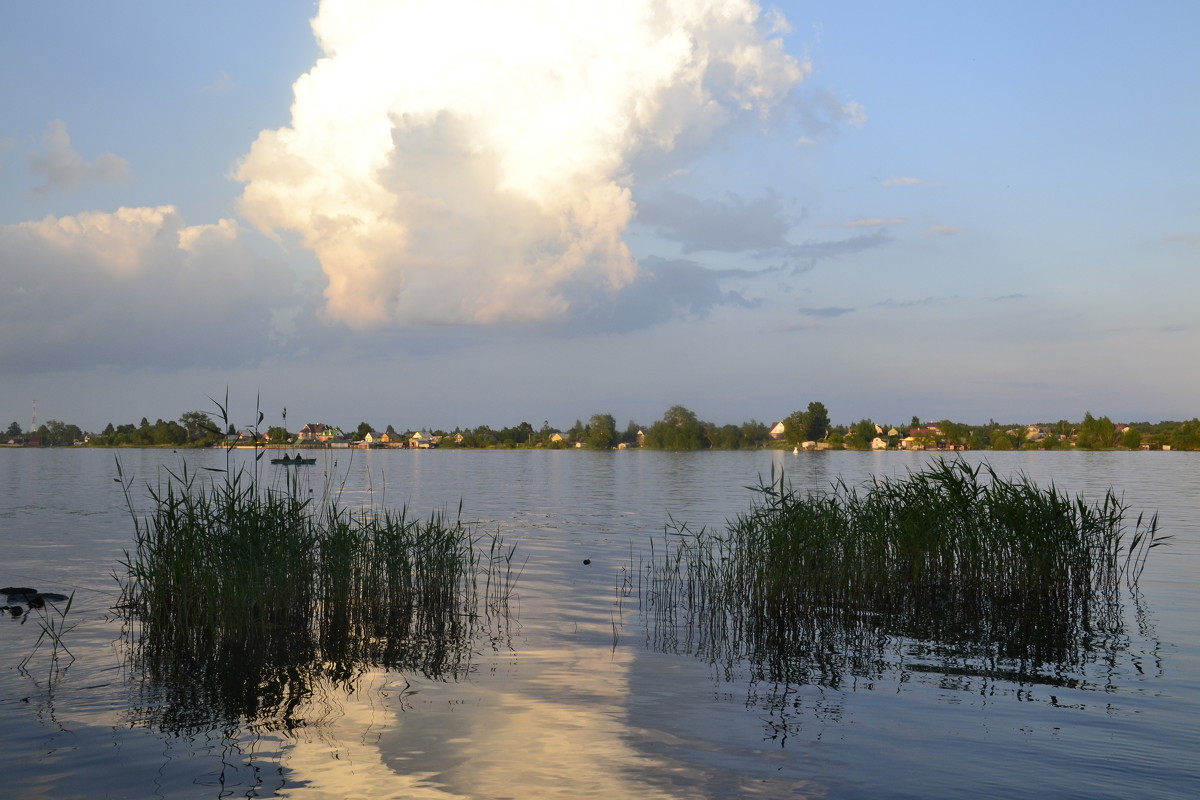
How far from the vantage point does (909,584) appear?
1667 cm

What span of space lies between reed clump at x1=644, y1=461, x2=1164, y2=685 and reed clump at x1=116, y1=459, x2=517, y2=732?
463 centimetres

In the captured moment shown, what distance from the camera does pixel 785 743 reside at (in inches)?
361

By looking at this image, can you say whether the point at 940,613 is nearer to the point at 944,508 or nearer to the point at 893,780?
the point at 944,508

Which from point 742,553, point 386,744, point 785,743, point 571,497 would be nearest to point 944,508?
point 742,553

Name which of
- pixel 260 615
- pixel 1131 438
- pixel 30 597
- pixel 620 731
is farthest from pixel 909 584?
pixel 1131 438

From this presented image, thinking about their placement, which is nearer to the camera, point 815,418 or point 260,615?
point 260,615

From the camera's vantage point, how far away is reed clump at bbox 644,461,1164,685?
45.2ft

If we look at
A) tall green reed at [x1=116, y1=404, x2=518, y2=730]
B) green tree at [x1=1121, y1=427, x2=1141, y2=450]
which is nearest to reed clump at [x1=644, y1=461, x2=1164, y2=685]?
tall green reed at [x1=116, y1=404, x2=518, y2=730]

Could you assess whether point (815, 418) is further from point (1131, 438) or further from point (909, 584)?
point (909, 584)

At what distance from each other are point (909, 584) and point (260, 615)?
12.1 metres

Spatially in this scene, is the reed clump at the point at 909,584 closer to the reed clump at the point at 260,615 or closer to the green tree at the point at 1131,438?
the reed clump at the point at 260,615

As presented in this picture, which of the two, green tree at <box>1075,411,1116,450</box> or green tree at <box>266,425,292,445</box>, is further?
green tree at <box>1075,411,1116,450</box>

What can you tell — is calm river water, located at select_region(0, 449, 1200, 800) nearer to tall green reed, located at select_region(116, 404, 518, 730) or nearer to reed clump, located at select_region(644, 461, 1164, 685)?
tall green reed, located at select_region(116, 404, 518, 730)

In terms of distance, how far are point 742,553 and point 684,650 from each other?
9.86 feet
